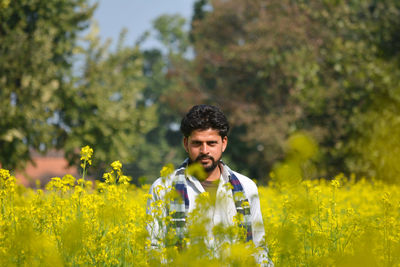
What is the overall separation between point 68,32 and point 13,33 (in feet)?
9.26

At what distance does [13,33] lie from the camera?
14531 millimetres

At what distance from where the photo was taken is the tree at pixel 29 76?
46.1 feet

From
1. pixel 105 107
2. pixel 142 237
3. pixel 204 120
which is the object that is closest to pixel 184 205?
pixel 142 237

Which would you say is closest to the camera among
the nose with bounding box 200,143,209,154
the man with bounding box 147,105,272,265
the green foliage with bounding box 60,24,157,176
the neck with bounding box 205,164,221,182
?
the man with bounding box 147,105,272,265

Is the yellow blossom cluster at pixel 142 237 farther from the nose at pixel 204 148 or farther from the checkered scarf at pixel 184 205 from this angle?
the nose at pixel 204 148

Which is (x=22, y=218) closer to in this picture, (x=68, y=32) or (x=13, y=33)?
(x=13, y=33)

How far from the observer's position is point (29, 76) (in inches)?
569

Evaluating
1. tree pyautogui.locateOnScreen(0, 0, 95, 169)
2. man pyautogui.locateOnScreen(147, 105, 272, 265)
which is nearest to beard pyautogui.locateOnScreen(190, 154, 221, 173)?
man pyautogui.locateOnScreen(147, 105, 272, 265)

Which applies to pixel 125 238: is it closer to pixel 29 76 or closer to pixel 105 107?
pixel 29 76

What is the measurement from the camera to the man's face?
3078mm

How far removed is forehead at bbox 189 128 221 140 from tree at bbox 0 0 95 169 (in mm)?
11484

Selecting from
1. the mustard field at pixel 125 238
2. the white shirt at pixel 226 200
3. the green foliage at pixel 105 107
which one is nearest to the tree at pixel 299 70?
the green foliage at pixel 105 107

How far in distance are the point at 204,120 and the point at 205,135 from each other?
10 cm

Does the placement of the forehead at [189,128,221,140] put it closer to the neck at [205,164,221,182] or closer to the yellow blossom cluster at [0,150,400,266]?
the neck at [205,164,221,182]
